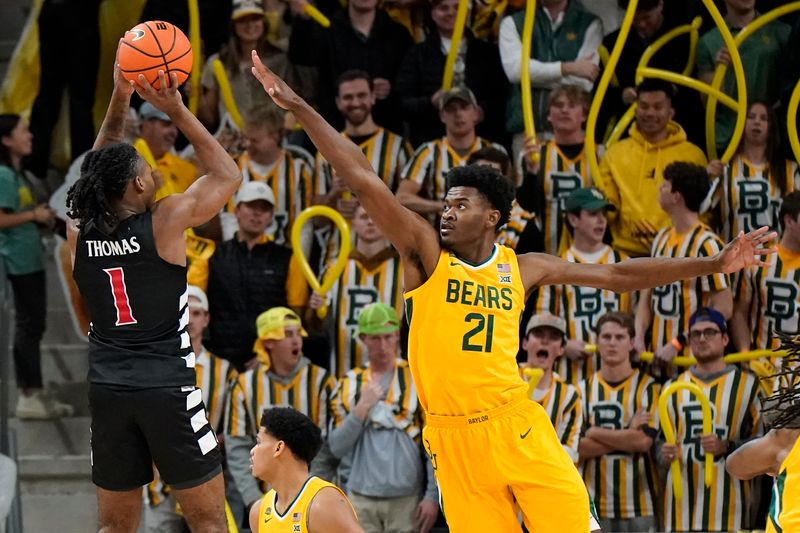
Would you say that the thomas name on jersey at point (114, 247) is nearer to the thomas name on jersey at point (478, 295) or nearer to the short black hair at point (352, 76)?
the thomas name on jersey at point (478, 295)

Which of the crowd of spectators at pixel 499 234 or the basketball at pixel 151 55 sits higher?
the basketball at pixel 151 55

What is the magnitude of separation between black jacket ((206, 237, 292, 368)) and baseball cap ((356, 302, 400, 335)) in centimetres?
80

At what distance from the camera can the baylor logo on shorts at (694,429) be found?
9.16 m

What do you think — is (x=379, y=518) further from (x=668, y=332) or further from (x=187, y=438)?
(x=187, y=438)

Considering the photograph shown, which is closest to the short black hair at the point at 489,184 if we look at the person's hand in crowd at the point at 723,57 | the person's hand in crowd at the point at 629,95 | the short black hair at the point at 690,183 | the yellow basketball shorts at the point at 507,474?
the yellow basketball shorts at the point at 507,474

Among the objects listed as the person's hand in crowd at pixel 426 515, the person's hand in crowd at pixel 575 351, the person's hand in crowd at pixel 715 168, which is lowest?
the person's hand in crowd at pixel 426 515

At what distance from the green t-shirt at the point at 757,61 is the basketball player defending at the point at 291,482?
4491 mm

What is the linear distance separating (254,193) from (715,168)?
3.00 meters

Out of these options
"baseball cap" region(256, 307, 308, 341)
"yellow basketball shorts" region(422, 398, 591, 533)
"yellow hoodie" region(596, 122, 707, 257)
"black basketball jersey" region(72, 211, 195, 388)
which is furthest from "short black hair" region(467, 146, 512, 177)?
"black basketball jersey" region(72, 211, 195, 388)

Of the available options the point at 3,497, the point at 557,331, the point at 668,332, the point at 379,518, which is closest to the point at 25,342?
the point at 3,497

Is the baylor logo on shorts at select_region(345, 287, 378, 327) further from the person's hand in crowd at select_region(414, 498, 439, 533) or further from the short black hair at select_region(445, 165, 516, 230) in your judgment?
the short black hair at select_region(445, 165, 516, 230)

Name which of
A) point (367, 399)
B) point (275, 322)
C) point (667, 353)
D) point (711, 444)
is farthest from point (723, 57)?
point (275, 322)

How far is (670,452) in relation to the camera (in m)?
9.05

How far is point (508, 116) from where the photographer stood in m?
10.6
